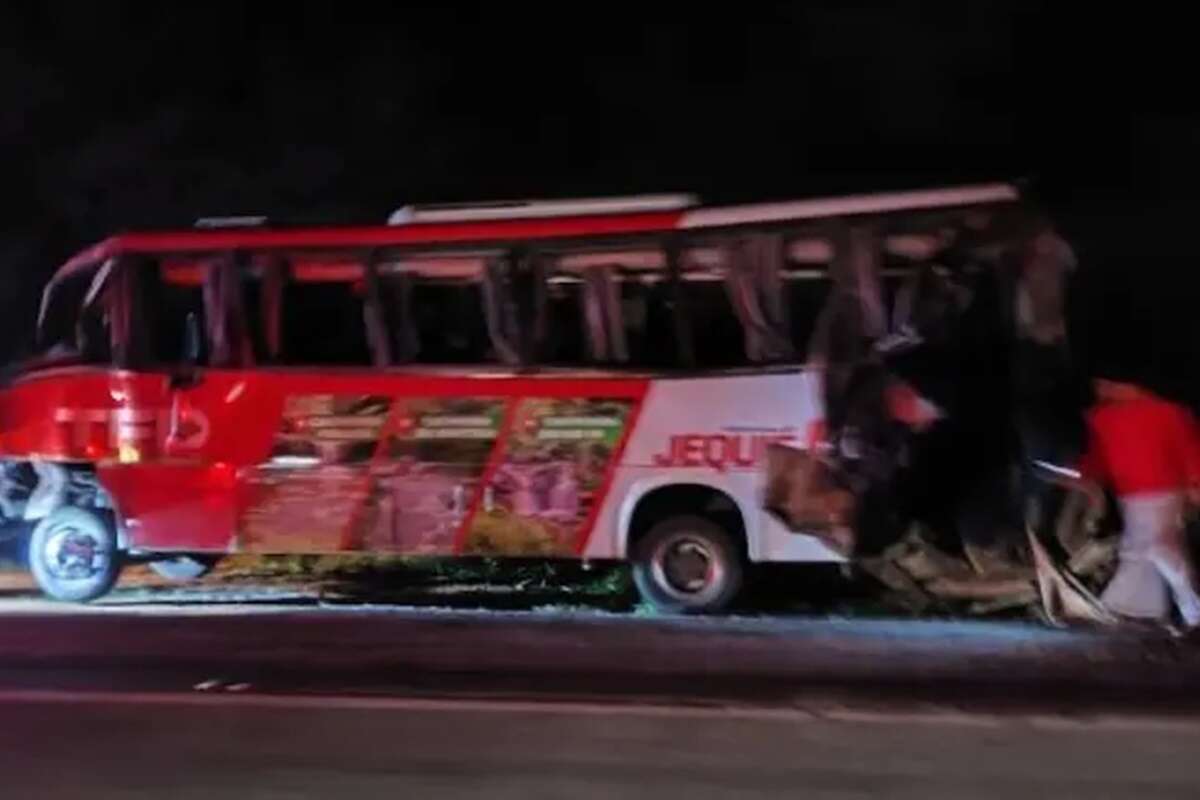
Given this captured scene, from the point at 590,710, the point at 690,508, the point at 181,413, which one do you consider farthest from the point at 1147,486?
the point at 181,413

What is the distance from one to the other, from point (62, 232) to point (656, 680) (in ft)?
47.3

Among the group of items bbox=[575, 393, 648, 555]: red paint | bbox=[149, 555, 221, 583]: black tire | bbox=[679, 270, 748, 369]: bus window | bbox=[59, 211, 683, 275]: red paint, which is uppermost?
bbox=[59, 211, 683, 275]: red paint

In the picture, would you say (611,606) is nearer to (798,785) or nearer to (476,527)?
(476,527)

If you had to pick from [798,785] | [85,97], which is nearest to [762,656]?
[798,785]

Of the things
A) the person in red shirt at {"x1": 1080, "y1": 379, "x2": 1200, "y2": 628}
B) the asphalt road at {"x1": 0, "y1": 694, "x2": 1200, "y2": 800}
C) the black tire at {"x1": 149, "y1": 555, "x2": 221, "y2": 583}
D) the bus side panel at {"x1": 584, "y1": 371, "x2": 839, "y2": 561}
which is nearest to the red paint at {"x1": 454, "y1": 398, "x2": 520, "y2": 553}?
the bus side panel at {"x1": 584, "y1": 371, "x2": 839, "y2": 561}

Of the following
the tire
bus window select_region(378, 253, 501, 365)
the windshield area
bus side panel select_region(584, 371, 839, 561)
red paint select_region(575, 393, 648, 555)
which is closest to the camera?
bus side panel select_region(584, 371, 839, 561)

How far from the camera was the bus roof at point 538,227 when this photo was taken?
13078mm

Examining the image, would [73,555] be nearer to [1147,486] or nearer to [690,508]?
[690,508]

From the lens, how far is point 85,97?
23.1 meters

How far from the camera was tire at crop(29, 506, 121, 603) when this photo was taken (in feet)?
48.7

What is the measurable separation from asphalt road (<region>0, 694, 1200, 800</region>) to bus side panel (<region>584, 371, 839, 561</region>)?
4171 mm

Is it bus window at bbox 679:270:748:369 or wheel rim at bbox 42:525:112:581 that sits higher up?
bus window at bbox 679:270:748:369

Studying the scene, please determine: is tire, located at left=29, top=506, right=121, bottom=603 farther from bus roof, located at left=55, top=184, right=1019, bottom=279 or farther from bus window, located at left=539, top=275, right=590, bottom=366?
bus window, located at left=539, top=275, right=590, bottom=366

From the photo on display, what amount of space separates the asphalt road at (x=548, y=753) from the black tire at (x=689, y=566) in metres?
4.39
